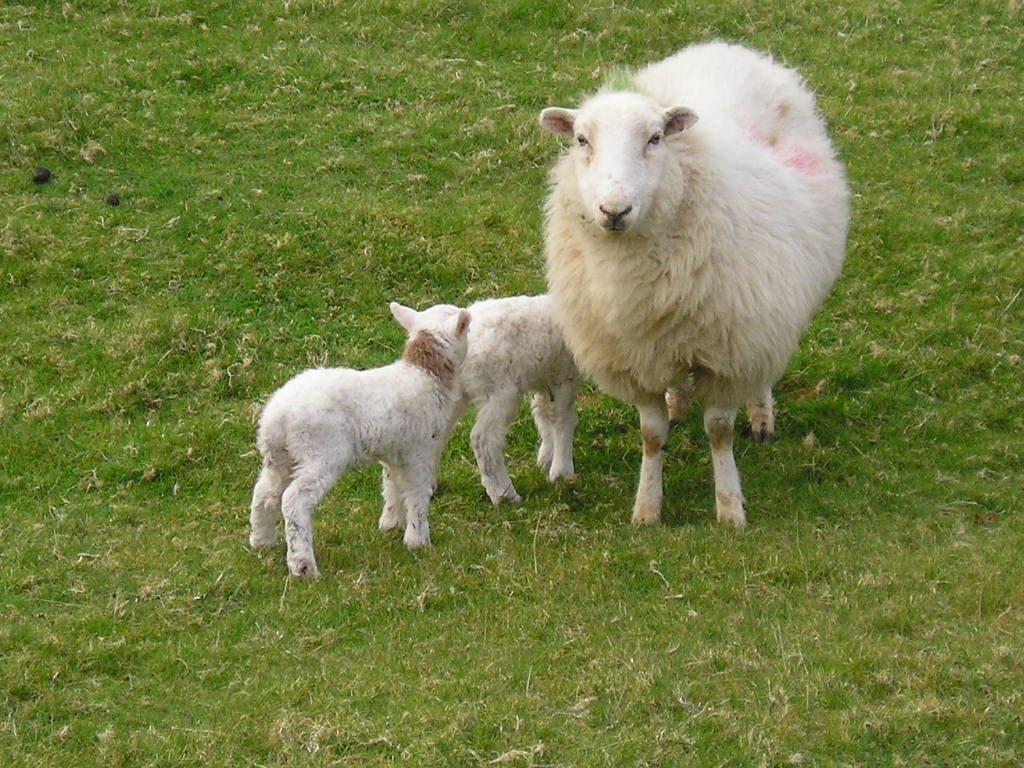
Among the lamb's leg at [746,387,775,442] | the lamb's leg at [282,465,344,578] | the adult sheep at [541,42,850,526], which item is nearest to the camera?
the lamb's leg at [282,465,344,578]

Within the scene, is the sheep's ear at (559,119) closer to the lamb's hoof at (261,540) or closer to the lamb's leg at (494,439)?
the lamb's leg at (494,439)

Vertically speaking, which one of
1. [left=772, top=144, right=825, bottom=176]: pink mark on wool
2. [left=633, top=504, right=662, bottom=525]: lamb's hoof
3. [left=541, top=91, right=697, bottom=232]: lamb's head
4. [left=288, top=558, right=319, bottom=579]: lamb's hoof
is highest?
[left=541, top=91, right=697, bottom=232]: lamb's head

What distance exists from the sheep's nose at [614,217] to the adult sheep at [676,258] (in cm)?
1

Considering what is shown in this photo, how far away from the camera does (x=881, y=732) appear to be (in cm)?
619

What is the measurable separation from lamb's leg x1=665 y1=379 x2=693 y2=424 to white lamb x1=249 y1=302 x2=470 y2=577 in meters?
1.44

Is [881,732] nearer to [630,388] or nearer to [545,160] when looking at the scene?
[630,388]

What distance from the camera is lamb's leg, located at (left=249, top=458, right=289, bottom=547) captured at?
8.30 metres

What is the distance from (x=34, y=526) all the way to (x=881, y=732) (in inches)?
219

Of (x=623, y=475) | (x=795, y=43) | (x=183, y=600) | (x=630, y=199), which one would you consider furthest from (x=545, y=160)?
(x=183, y=600)

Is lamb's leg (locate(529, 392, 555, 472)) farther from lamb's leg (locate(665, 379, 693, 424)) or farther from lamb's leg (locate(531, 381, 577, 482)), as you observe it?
lamb's leg (locate(665, 379, 693, 424))

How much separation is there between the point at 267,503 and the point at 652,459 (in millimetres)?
2575

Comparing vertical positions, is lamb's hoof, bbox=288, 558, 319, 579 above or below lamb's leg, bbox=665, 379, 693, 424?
below

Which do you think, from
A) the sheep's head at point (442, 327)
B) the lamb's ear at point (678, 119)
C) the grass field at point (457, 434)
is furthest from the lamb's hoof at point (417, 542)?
the lamb's ear at point (678, 119)

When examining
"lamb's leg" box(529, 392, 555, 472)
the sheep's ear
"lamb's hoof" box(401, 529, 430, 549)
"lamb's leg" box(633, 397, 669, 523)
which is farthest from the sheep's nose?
"lamb's hoof" box(401, 529, 430, 549)
